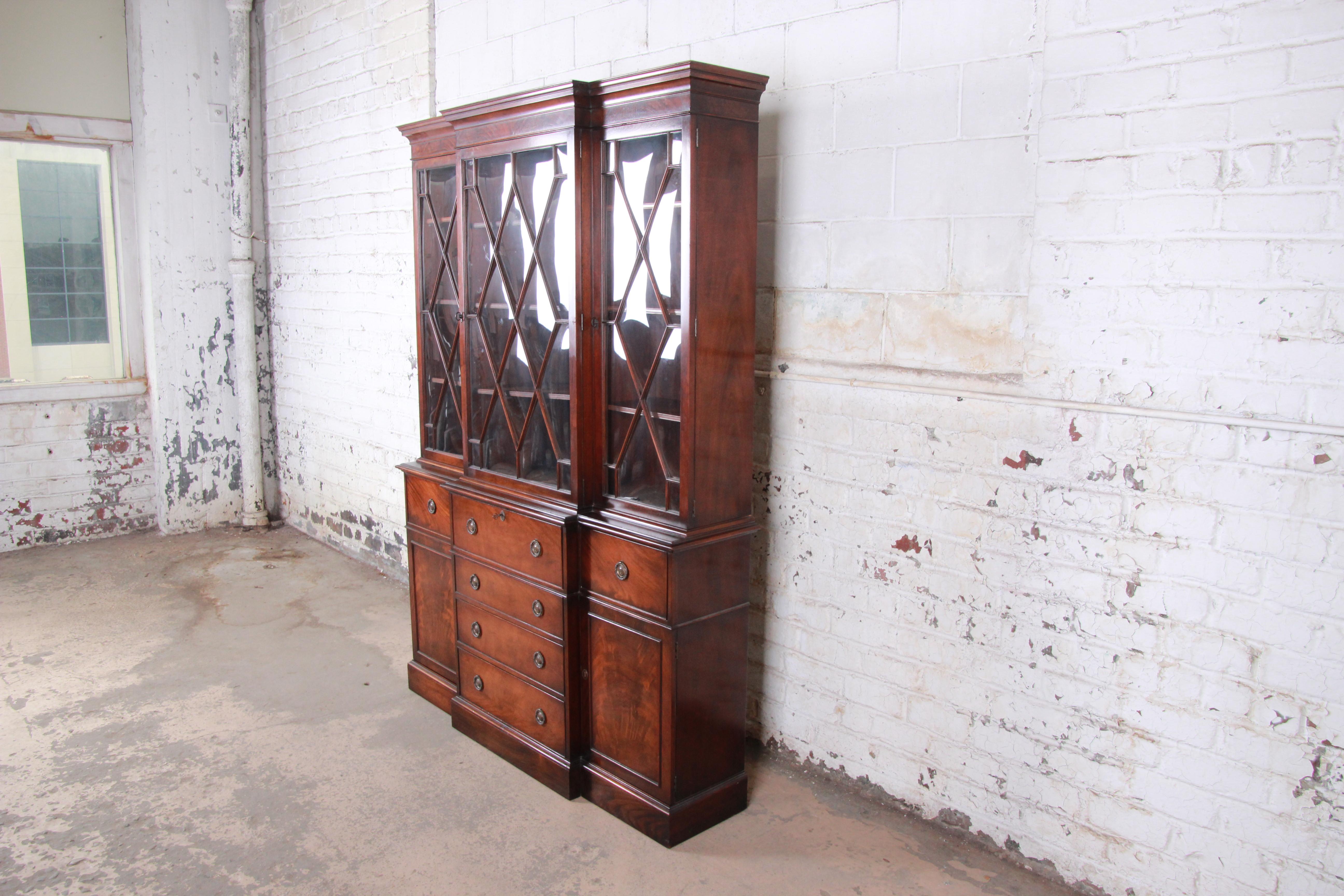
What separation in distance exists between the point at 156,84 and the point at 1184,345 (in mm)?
5842

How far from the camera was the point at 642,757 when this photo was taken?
273 cm

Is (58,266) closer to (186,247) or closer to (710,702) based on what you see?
(186,247)

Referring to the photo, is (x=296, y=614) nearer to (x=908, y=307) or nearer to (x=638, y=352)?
(x=638, y=352)

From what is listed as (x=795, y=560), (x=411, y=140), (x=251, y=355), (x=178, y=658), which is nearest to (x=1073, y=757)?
(x=795, y=560)

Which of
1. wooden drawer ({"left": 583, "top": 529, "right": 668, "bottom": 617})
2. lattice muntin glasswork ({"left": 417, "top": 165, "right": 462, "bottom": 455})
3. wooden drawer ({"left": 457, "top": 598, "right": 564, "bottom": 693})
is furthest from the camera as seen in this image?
lattice muntin glasswork ({"left": 417, "top": 165, "right": 462, "bottom": 455})

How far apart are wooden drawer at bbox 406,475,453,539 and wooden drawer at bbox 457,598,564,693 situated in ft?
1.02

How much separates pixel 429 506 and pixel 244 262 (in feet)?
10.4

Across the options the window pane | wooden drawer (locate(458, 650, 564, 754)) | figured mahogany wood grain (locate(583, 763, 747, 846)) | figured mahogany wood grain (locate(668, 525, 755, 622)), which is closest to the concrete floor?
figured mahogany wood grain (locate(583, 763, 747, 846))

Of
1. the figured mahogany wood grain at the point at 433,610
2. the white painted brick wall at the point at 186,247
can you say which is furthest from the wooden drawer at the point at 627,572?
the white painted brick wall at the point at 186,247

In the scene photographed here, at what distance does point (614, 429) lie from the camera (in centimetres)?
281

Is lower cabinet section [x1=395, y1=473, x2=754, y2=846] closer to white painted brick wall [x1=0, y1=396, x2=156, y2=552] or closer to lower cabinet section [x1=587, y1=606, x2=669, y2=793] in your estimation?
lower cabinet section [x1=587, y1=606, x2=669, y2=793]

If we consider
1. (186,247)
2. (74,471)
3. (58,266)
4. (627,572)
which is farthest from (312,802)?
(58,266)

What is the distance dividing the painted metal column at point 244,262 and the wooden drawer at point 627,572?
13.0 ft

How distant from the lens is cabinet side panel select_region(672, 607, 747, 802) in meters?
2.65
